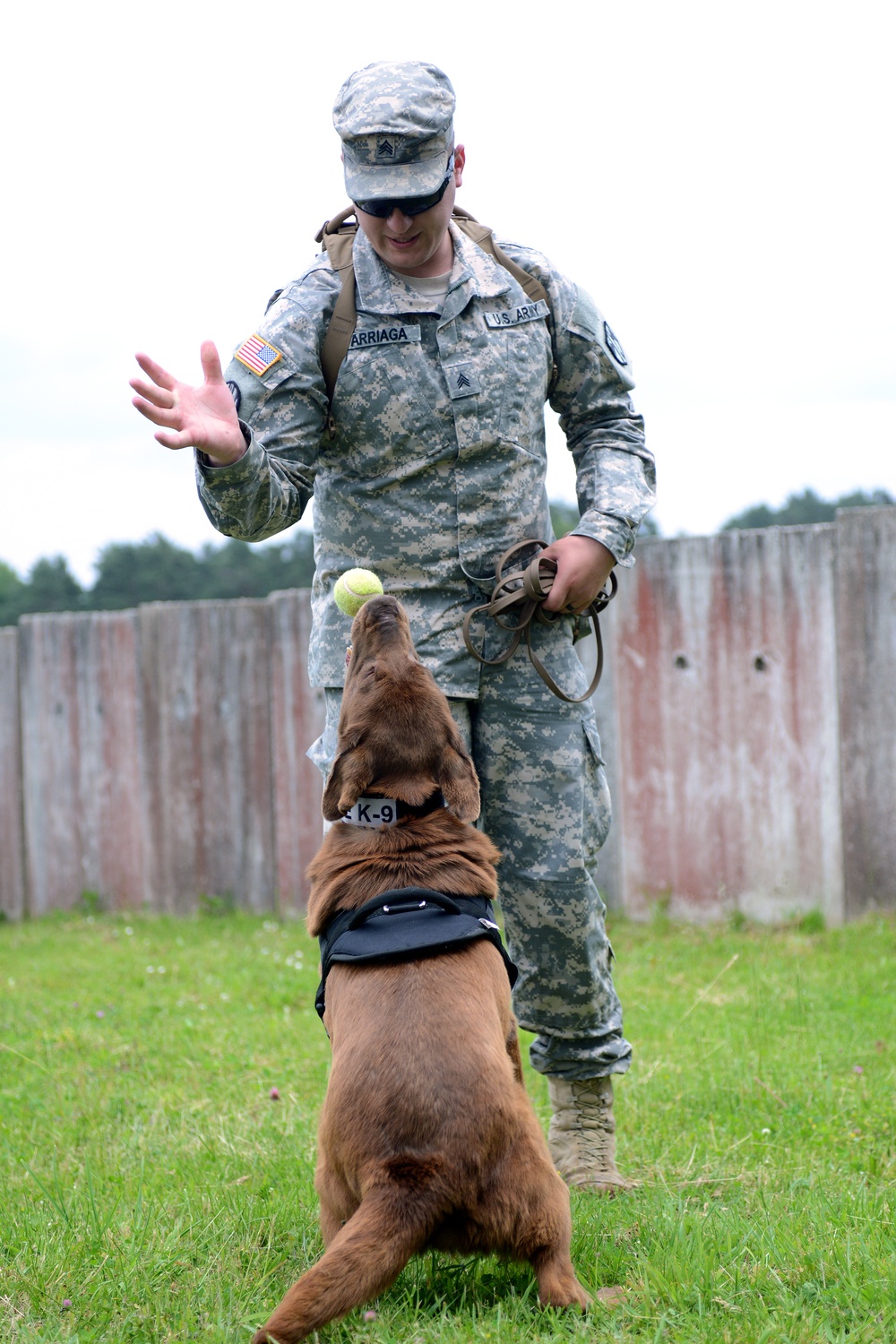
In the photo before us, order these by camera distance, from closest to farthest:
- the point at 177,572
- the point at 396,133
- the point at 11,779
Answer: the point at 396,133 < the point at 11,779 < the point at 177,572

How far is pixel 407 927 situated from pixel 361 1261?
2.26 feet

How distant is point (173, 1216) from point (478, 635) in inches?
69.2

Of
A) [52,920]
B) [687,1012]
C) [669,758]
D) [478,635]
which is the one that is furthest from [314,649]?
[52,920]

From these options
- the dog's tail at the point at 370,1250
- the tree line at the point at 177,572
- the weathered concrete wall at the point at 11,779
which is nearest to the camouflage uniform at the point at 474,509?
the dog's tail at the point at 370,1250

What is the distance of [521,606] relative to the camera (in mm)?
3551

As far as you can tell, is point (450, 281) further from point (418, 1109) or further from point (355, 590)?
point (418, 1109)

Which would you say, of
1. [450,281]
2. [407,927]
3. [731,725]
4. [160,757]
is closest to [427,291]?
[450,281]

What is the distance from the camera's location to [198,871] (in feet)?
29.5

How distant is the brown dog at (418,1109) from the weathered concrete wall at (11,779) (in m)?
7.52

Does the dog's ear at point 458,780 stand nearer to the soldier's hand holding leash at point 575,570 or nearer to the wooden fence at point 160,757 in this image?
the soldier's hand holding leash at point 575,570

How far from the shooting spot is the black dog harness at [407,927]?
274 centimetres

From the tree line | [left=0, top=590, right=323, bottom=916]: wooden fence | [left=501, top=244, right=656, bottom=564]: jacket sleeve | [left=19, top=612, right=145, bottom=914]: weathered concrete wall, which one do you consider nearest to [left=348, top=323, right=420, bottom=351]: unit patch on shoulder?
[left=501, top=244, right=656, bottom=564]: jacket sleeve

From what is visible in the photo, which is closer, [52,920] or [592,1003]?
[592,1003]

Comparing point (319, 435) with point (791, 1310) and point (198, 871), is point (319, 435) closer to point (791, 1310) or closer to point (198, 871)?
point (791, 1310)
